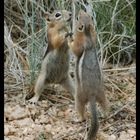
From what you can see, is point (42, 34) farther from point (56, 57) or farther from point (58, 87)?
point (58, 87)

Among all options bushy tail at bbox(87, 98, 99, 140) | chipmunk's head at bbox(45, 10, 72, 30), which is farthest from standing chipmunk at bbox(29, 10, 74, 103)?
bushy tail at bbox(87, 98, 99, 140)

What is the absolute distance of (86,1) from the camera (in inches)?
197

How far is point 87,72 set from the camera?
4570 mm

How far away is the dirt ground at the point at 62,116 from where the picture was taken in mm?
4691

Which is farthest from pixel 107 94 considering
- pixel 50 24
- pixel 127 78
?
pixel 50 24

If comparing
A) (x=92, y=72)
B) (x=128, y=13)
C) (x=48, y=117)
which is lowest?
(x=48, y=117)

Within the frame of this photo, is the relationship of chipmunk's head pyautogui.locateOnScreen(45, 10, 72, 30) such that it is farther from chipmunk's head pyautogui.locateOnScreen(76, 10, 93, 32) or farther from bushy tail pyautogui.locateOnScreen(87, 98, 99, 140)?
bushy tail pyautogui.locateOnScreen(87, 98, 99, 140)

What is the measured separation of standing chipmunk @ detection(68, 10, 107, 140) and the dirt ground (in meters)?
0.11

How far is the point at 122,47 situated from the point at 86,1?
380 millimetres

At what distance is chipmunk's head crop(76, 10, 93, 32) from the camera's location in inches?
182

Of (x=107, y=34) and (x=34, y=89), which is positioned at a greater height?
(x=107, y=34)

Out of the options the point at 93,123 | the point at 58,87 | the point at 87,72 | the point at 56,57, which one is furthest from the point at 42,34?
the point at 93,123
